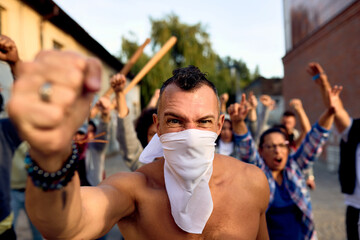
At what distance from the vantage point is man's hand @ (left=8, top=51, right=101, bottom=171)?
0.68 m

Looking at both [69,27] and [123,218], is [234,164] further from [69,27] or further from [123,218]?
[69,27]

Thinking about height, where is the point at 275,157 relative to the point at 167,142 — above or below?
below

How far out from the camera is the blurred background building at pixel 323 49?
1018 centimetres

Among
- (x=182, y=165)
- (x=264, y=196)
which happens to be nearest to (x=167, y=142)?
(x=182, y=165)

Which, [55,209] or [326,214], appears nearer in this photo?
[55,209]

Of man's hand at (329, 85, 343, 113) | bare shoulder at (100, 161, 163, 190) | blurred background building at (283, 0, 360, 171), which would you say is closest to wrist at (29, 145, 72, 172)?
bare shoulder at (100, 161, 163, 190)

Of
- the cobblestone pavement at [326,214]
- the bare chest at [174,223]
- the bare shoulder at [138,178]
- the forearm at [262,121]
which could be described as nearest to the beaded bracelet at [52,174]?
the bare shoulder at [138,178]

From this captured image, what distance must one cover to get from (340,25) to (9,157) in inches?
468

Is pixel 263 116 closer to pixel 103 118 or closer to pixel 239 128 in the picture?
pixel 239 128

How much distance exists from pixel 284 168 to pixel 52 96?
2.69 m

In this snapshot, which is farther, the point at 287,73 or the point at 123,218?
the point at 287,73

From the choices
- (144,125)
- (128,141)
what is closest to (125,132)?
(128,141)

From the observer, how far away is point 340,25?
427 inches

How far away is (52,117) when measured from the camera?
2.24 ft
